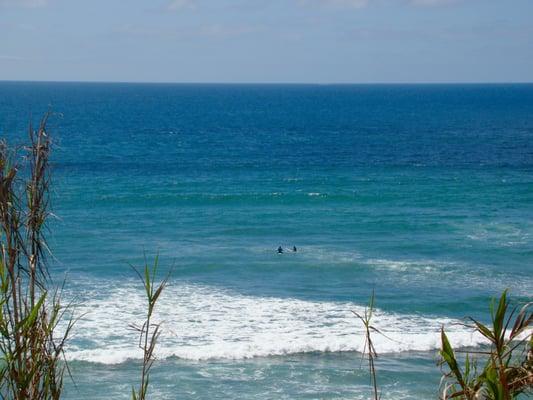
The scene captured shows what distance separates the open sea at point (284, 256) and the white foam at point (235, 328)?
0.22 ft

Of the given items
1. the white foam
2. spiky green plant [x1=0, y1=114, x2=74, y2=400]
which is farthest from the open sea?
spiky green plant [x1=0, y1=114, x2=74, y2=400]

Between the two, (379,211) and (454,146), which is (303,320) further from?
(454,146)

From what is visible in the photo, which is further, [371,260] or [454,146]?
[454,146]

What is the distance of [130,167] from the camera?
5828 centimetres

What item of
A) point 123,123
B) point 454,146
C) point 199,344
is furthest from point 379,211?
point 123,123

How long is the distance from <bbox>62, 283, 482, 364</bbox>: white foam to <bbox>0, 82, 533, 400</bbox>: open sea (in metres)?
0.07

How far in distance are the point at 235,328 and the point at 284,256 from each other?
30.6 feet

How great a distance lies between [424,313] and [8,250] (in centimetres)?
2091

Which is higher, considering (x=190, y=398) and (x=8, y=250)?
(x=8, y=250)

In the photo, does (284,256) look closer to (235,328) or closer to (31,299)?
(235,328)

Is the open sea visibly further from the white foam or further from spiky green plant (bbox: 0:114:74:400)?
spiky green plant (bbox: 0:114:74:400)

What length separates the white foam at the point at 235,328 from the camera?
22234 mm

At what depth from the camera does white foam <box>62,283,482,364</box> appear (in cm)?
2223

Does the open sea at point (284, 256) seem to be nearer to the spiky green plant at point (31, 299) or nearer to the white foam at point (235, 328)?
the white foam at point (235, 328)
